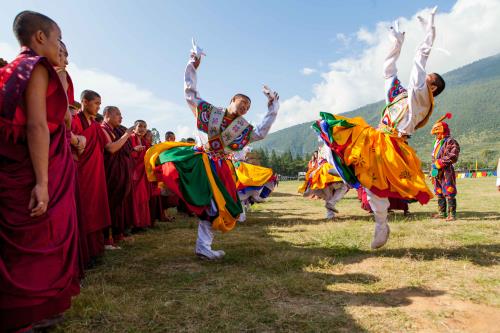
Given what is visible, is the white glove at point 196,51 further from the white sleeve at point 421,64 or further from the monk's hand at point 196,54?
the white sleeve at point 421,64

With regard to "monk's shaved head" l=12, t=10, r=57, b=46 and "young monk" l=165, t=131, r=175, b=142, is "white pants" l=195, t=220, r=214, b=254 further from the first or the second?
"young monk" l=165, t=131, r=175, b=142

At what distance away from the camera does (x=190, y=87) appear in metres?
4.34

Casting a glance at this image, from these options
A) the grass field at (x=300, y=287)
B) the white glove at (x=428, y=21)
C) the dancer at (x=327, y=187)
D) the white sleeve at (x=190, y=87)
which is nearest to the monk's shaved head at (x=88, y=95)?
the white sleeve at (x=190, y=87)

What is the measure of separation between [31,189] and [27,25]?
109 cm

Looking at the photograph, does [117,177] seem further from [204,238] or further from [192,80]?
[192,80]

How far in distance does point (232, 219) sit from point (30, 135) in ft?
8.57

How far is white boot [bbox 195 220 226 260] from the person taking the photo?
13.9 feet

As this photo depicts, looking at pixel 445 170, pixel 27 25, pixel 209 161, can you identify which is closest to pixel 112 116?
pixel 209 161

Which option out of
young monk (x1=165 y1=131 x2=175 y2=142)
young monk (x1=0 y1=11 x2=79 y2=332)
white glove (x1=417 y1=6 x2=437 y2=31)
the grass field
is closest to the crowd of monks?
young monk (x1=0 y1=11 x2=79 y2=332)

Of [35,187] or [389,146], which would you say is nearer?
[35,187]

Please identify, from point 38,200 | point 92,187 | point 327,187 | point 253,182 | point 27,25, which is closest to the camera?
point 38,200

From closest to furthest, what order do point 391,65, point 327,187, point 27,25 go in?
point 27,25
point 391,65
point 327,187

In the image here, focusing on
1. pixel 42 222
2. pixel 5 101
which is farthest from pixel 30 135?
pixel 42 222

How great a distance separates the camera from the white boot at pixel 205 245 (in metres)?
4.23
